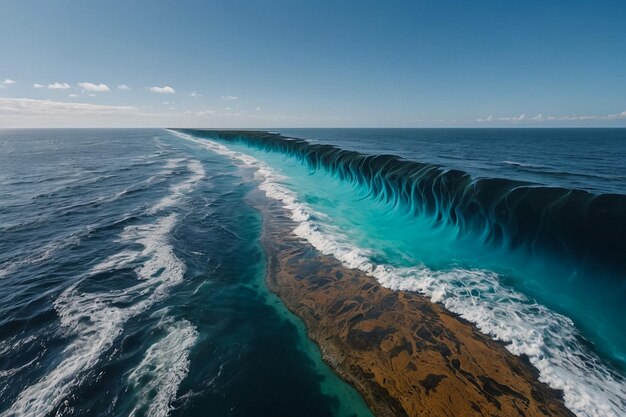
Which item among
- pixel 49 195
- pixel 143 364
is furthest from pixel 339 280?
pixel 49 195

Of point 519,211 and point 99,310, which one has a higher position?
point 519,211

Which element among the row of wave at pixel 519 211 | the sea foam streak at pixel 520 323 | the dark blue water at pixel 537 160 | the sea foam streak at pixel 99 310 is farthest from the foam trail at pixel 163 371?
the dark blue water at pixel 537 160

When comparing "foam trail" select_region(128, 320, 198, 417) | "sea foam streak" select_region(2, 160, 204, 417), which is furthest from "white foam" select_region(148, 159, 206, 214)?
"foam trail" select_region(128, 320, 198, 417)

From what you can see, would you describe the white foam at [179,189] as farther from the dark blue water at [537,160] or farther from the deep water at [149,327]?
the dark blue water at [537,160]

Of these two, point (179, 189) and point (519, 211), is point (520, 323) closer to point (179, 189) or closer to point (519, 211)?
point (519, 211)

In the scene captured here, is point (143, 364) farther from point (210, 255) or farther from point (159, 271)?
point (210, 255)

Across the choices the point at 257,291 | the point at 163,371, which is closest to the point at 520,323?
the point at 257,291
